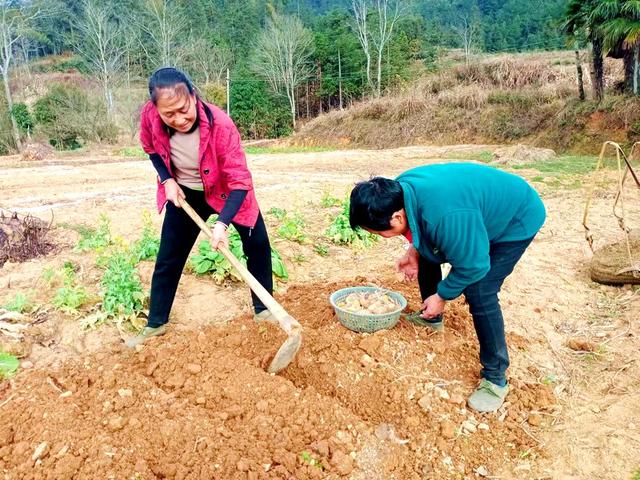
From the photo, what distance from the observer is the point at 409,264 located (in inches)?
114

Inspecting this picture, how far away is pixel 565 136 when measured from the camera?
54.6 ft

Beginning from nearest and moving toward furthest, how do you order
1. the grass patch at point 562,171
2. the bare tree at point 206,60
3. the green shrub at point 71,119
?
the grass patch at point 562,171 → the green shrub at point 71,119 → the bare tree at point 206,60

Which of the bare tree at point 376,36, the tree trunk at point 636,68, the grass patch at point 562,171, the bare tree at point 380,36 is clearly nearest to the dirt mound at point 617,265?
the grass patch at point 562,171

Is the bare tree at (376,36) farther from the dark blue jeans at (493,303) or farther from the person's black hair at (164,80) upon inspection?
the dark blue jeans at (493,303)

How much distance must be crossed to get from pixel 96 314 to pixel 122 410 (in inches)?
43.3

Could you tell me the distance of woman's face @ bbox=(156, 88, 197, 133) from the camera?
2.41m

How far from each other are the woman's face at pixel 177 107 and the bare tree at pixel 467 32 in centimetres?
3969

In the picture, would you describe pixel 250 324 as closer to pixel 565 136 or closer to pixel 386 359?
pixel 386 359

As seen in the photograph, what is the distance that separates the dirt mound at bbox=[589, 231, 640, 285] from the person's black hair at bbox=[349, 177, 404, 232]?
2755 millimetres

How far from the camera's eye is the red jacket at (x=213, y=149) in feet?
8.63

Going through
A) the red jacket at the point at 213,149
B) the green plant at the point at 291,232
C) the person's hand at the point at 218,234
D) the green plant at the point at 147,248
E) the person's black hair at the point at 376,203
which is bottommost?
the green plant at the point at 291,232

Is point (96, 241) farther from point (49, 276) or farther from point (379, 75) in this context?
point (379, 75)

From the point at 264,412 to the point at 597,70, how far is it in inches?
A: 688

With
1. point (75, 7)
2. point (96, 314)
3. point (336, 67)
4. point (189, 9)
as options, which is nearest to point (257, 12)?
point (189, 9)
